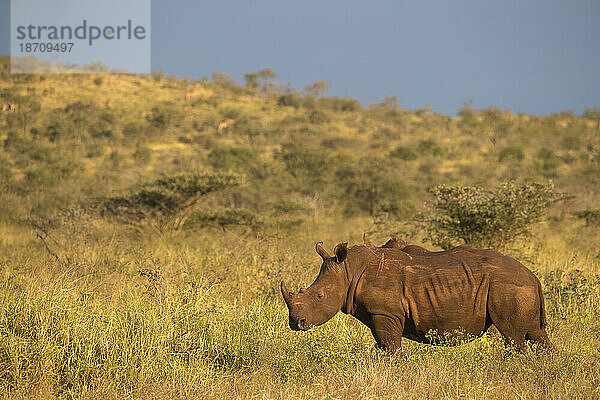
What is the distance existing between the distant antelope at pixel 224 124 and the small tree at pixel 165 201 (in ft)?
88.3

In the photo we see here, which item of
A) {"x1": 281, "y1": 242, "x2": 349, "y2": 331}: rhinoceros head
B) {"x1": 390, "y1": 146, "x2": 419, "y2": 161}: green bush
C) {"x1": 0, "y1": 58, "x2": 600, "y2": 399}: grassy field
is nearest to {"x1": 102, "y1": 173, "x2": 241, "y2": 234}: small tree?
{"x1": 0, "y1": 58, "x2": 600, "y2": 399}: grassy field

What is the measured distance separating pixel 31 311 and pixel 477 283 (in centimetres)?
332

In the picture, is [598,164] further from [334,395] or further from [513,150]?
[334,395]

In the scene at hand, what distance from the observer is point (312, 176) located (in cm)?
2350

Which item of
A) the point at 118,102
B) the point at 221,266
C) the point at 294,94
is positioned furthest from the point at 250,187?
the point at 294,94

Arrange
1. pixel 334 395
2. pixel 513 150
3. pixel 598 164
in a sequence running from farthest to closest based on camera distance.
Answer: pixel 513 150
pixel 598 164
pixel 334 395

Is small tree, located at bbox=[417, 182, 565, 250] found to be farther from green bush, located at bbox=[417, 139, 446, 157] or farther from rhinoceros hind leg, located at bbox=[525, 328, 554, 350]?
green bush, located at bbox=[417, 139, 446, 157]

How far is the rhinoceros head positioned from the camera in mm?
4125

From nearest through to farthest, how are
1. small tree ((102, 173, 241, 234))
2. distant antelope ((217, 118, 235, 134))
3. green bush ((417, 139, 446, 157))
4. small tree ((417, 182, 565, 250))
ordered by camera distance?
small tree ((417, 182, 565, 250))
small tree ((102, 173, 241, 234))
green bush ((417, 139, 446, 157))
distant antelope ((217, 118, 235, 134))

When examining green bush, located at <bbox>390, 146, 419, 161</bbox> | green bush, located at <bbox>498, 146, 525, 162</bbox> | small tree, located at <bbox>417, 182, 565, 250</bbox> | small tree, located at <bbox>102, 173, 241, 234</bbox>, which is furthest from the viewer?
green bush, located at <bbox>390, 146, 419, 161</bbox>

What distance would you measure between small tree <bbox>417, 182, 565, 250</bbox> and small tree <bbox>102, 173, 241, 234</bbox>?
5862 millimetres

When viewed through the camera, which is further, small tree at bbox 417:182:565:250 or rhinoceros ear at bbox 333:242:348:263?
small tree at bbox 417:182:565:250

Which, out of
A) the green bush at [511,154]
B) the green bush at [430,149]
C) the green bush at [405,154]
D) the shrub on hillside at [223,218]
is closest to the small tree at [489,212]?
the shrub on hillside at [223,218]

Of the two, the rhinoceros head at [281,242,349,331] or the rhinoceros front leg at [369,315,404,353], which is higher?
the rhinoceros head at [281,242,349,331]
